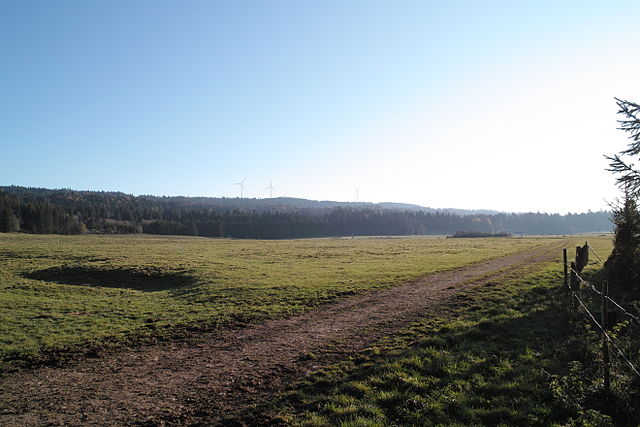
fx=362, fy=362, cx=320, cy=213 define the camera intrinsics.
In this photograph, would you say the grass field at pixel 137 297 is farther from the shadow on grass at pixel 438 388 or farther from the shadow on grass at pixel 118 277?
the shadow on grass at pixel 438 388

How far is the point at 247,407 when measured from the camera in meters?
8.50

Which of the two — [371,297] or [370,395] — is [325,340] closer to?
[370,395]

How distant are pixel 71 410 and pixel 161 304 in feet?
42.3

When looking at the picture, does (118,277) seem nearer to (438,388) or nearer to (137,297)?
(137,297)

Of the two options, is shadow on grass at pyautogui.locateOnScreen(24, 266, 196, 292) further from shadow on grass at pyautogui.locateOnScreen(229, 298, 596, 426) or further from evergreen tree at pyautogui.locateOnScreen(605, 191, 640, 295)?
evergreen tree at pyautogui.locateOnScreen(605, 191, 640, 295)

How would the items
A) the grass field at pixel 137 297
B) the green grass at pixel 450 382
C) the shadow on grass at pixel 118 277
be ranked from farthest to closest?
1. the shadow on grass at pixel 118 277
2. the grass field at pixel 137 297
3. the green grass at pixel 450 382

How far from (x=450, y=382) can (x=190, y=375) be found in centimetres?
725

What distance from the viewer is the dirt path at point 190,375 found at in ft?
27.6

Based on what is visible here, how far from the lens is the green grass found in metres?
7.85

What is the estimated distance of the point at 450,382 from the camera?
31.1 ft

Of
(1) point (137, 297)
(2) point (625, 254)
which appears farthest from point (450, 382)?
(1) point (137, 297)

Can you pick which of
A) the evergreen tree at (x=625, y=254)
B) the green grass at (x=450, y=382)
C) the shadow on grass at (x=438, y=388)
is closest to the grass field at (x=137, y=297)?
the green grass at (x=450, y=382)

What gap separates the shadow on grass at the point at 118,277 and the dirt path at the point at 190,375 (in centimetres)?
1577

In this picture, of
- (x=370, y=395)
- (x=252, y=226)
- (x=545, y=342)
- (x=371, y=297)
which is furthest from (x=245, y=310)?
(x=252, y=226)
